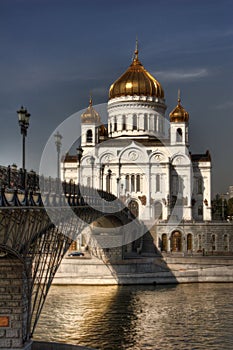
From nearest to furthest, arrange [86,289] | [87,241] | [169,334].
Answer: [169,334] < [86,289] < [87,241]

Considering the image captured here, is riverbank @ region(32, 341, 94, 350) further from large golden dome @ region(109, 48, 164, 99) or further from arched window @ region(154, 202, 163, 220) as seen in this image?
large golden dome @ region(109, 48, 164, 99)

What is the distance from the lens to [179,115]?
214 ft

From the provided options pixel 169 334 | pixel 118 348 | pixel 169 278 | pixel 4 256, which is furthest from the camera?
pixel 169 278

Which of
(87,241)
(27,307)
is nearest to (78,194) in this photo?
(27,307)

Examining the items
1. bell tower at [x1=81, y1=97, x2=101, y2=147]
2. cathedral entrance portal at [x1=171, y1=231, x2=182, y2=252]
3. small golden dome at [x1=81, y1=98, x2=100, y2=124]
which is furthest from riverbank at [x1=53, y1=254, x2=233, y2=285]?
small golden dome at [x1=81, y1=98, x2=100, y2=124]

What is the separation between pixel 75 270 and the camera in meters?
39.7

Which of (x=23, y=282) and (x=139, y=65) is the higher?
(x=139, y=65)

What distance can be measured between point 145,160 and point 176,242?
10.5 meters

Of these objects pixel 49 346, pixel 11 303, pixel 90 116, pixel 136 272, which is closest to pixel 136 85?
pixel 90 116

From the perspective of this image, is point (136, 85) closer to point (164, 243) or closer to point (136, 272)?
point (164, 243)

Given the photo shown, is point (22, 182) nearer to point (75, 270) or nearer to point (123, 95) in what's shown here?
point (75, 270)

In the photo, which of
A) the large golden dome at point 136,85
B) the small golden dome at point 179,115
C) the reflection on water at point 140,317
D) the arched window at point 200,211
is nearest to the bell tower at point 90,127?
the large golden dome at point 136,85

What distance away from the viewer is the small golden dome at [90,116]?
67875 mm

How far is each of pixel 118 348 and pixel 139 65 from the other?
5308cm
